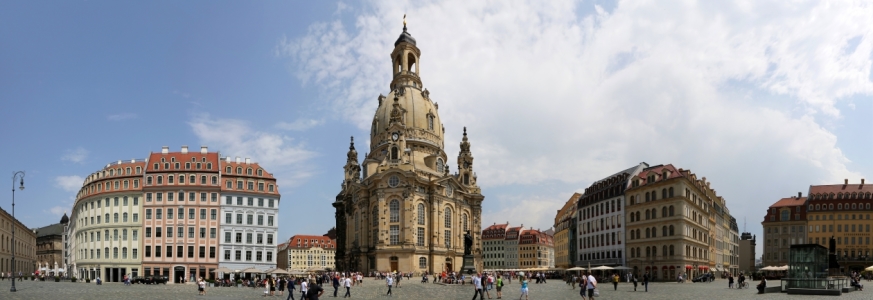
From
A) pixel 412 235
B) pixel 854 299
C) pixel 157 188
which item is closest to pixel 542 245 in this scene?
pixel 412 235

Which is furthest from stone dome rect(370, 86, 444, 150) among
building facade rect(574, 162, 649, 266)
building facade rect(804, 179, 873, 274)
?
building facade rect(804, 179, 873, 274)

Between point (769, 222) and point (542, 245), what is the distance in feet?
233

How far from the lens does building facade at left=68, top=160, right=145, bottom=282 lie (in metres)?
88.0

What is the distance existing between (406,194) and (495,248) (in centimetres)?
10111

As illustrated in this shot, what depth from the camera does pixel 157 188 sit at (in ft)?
289

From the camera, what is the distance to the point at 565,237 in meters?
129

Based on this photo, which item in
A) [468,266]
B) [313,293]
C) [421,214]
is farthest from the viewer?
[421,214]

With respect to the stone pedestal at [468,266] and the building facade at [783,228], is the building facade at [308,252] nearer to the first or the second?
the building facade at [783,228]

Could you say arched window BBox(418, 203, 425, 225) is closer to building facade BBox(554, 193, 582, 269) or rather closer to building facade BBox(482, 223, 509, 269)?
building facade BBox(554, 193, 582, 269)

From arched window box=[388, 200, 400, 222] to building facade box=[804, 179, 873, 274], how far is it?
68582 mm

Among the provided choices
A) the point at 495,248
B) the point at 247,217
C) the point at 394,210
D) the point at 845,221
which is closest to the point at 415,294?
the point at 247,217

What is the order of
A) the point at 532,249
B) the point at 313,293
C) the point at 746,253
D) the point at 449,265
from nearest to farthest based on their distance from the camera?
the point at 313,293 < the point at 449,265 < the point at 746,253 < the point at 532,249

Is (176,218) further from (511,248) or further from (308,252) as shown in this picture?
(511,248)

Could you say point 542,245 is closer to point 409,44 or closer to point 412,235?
point 409,44
